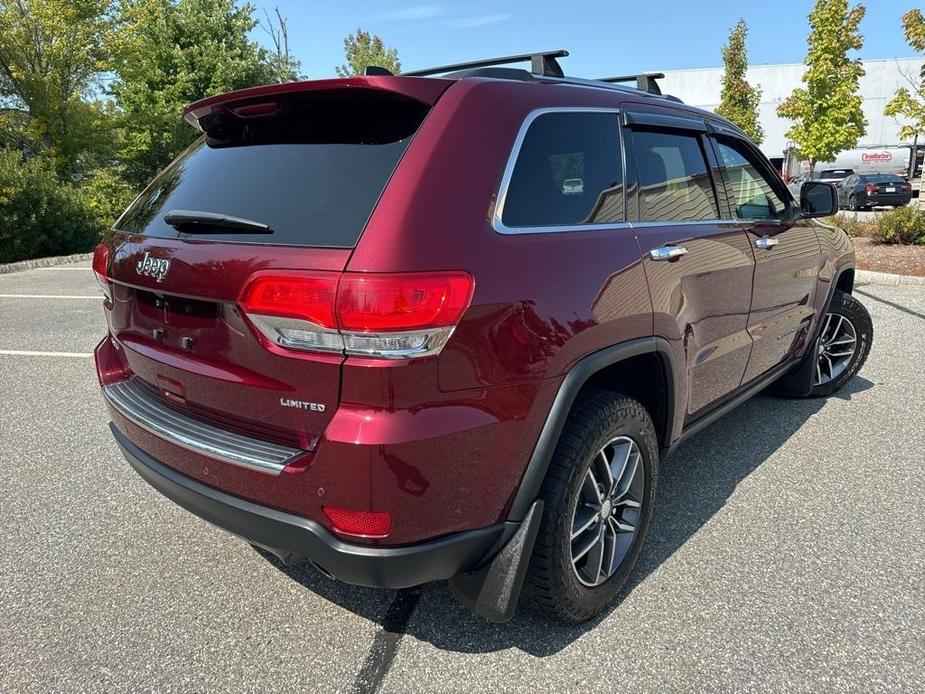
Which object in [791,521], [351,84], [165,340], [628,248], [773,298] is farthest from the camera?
[773,298]

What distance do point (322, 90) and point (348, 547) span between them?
1.33 m

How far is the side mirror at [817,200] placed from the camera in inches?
153

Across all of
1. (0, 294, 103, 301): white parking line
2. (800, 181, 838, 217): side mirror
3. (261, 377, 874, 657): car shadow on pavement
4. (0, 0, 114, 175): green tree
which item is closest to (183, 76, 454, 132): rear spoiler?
(261, 377, 874, 657): car shadow on pavement

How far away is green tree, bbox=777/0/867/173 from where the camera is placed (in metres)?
16.9

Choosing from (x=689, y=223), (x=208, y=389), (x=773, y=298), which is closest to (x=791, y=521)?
(x=773, y=298)

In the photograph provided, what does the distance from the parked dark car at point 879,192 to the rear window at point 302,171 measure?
26.1 meters

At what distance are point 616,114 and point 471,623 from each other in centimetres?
200

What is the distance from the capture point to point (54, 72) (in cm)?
1551

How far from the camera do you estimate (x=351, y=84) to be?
75.0 inches

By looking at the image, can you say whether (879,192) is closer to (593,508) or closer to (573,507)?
(593,508)

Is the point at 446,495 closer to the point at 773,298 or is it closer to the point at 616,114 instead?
the point at 616,114

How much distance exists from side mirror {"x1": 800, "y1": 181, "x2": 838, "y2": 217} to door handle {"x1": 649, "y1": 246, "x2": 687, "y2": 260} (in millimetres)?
1810

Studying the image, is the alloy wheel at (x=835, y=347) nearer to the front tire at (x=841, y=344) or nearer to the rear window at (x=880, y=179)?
the front tire at (x=841, y=344)

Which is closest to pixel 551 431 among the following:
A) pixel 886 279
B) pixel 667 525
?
pixel 667 525
